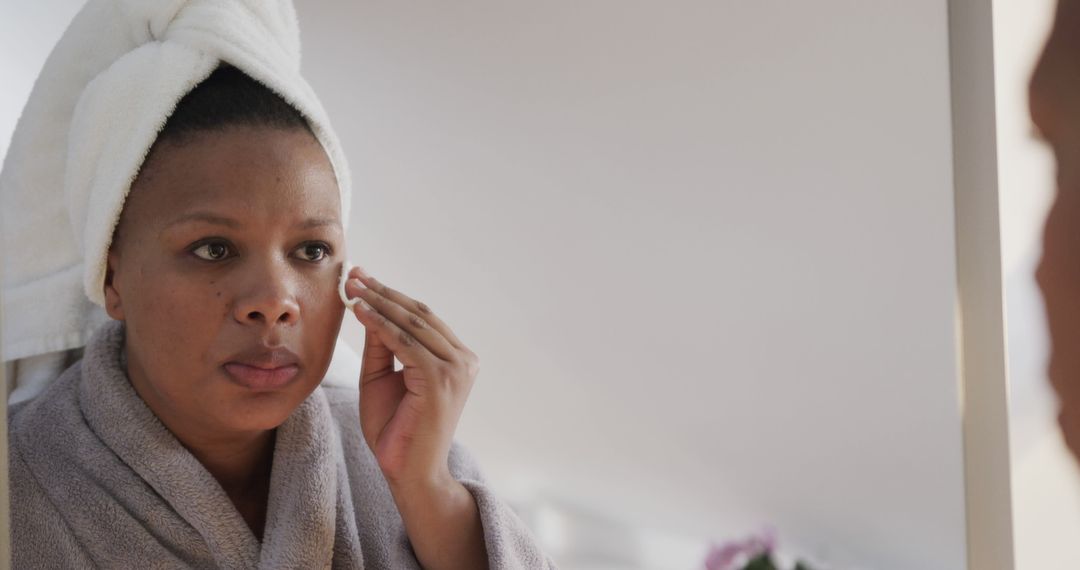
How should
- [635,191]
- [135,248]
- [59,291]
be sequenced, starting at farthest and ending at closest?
[635,191] → [59,291] → [135,248]

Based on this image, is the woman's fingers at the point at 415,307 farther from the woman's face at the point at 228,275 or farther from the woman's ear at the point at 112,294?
the woman's ear at the point at 112,294

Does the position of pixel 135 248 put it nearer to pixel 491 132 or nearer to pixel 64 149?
pixel 64 149

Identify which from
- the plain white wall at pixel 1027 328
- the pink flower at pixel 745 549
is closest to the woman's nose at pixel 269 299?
the pink flower at pixel 745 549

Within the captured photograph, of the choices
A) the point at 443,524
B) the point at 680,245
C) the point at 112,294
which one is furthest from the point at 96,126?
the point at 680,245

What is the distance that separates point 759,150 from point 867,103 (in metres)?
0.12

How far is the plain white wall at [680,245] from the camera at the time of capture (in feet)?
2.65

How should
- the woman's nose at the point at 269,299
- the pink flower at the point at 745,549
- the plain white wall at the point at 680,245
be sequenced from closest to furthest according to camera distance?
the woman's nose at the point at 269,299 → the plain white wall at the point at 680,245 → the pink flower at the point at 745,549

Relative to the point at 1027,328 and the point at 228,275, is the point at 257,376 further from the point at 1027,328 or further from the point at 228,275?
A: the point at 1027,328

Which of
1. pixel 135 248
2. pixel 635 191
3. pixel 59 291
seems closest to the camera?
pixel 135 248

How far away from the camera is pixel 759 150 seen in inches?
36.6

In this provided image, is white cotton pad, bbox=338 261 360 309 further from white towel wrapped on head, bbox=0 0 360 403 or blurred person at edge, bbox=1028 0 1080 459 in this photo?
blurred person at edge, bbox=1028 0 1080 459

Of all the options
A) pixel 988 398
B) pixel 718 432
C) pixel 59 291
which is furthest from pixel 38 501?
pixel 988 398

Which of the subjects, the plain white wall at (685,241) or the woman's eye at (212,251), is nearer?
the woman's eye at (212,251)

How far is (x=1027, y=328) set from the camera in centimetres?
88
